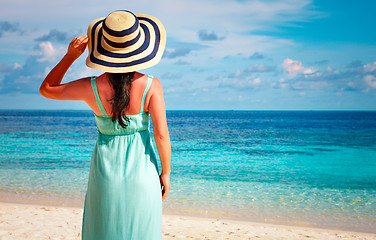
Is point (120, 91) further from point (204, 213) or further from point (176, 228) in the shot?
point (204, 213)

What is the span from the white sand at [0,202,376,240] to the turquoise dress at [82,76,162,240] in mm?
2450

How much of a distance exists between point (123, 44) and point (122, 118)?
395 millimetres

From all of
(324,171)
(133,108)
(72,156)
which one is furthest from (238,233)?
(72,156)

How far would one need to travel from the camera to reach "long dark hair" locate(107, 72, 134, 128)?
1820 mm

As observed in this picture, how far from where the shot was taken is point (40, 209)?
214 inches

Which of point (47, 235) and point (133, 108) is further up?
point (133, 108)

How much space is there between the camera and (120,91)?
182 cm

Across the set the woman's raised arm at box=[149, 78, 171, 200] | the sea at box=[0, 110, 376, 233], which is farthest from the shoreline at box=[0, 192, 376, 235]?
the woman's raised arm at box=[149, 78, 171, 200]

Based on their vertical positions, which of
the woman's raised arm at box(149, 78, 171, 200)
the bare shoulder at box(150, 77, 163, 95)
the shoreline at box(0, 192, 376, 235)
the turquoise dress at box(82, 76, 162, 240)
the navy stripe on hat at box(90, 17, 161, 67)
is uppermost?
the navy stripe on hat at box(90, 17, 161, 67)

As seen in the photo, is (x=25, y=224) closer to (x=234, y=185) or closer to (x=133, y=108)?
(x=133, y=108)

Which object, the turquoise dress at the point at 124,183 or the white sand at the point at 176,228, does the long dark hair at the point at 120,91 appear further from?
the white sand at the point at 176,228

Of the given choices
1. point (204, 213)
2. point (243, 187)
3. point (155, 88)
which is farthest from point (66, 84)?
point (243, 187)

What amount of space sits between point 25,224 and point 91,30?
3636mm

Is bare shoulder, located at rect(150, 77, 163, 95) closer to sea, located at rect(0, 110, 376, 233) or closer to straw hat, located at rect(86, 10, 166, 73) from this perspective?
straw hat, located at rect(86, 10, 166, 73)
